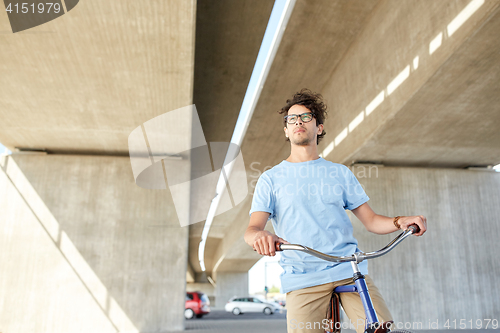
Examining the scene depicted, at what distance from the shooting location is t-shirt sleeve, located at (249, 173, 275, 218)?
5.78 ft

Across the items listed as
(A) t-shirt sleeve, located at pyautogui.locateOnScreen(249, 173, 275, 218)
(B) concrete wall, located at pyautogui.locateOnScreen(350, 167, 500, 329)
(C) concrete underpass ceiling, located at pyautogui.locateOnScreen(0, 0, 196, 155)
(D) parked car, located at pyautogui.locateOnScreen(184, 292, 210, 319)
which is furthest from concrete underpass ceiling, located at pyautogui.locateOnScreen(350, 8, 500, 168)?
(D) parked car, located at pyautogui.locateOnScreen(184, 292, 210, 319)

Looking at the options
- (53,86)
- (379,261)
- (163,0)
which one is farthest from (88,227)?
(379,261)

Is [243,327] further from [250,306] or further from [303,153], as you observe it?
[303,153]

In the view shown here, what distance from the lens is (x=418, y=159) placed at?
10727mm

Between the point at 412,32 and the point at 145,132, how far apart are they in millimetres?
6351

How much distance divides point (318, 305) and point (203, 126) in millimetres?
12042

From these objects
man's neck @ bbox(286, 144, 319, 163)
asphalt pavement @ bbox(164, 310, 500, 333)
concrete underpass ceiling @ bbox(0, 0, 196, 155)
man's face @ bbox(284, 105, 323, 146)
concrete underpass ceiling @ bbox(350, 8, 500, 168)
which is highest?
concrete underpass ceiling @ bbox(0, 0, 196, 155)

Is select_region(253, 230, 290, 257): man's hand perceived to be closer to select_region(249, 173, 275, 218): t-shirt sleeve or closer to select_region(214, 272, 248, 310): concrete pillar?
select_region(249, 173, 275, 218): t-shirt sleeve

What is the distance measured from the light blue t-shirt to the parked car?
16.6m

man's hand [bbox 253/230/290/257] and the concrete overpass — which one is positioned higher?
the concrete overpass

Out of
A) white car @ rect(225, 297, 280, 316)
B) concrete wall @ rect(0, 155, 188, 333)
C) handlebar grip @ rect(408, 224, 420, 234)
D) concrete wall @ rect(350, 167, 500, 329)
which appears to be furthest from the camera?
white car @ rect(225, 297, 280, 316)

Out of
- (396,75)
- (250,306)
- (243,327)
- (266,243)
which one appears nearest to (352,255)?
(266,243)

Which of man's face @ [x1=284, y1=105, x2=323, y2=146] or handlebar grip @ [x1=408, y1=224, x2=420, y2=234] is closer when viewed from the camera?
handlebar grip @ [x1=408, y1=224, x2=420, y2=234]

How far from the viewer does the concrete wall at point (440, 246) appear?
A: 10414mm
